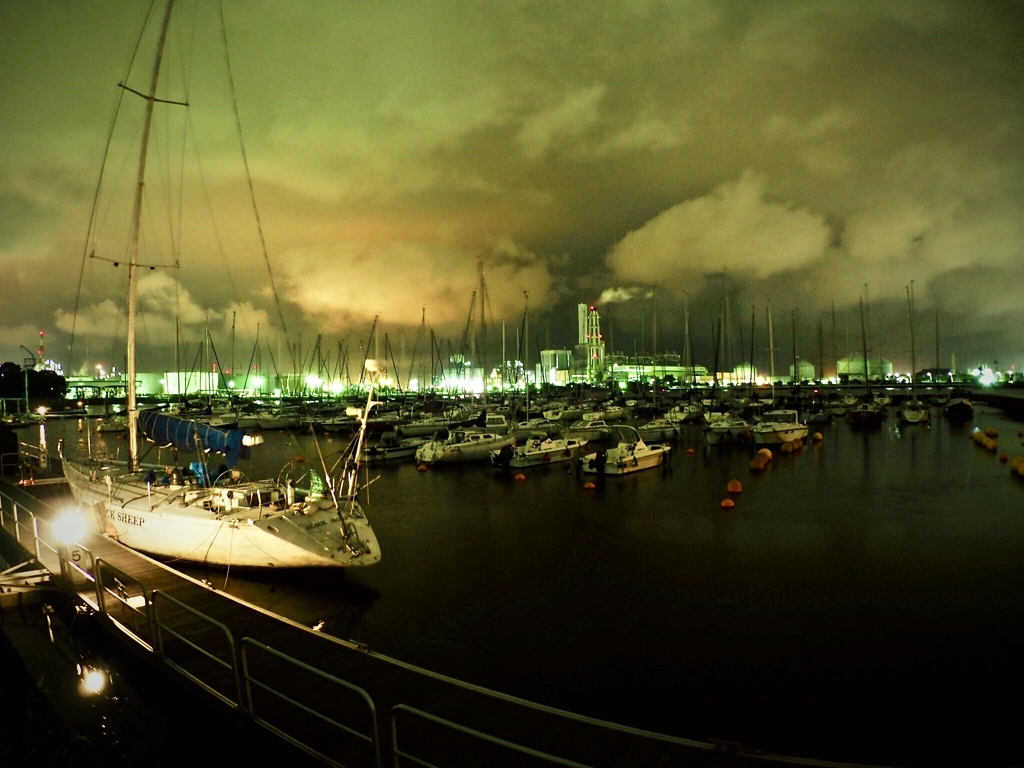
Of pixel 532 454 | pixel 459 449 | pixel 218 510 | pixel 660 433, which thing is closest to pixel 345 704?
pixel 218 510

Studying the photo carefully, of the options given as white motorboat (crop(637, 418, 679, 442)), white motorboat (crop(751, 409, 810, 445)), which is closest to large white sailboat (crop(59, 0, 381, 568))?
white motorboat (crop(751, 409, 810, 445))

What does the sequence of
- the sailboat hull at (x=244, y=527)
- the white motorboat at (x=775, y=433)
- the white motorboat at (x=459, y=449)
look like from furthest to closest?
the white motorboat at (x=775, y=433) < the white motorboat at (x=459, y=449) < the sailboat hull at (x=244, y=527)

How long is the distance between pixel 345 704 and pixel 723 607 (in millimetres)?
11102

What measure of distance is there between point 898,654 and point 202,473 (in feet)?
61.8

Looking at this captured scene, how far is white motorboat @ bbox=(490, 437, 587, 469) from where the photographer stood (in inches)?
1478

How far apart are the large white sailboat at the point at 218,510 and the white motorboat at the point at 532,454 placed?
68.7 feet

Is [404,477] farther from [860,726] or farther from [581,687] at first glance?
[860,726]

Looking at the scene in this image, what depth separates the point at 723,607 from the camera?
1513cm

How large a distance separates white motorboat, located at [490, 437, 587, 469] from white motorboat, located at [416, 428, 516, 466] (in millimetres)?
1252

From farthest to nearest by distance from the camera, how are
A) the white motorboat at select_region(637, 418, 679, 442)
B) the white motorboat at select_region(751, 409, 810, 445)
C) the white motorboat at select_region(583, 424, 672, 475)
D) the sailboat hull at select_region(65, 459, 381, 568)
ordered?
the white motorboat at select_region(637, 418, 679, 442)
the white motorboat at select_region(751, 409, 810, 445)
the white motorboat at select_region(583, 424, 672, 475)
the sailboat hull at select_region(65, 459, 381, 568)

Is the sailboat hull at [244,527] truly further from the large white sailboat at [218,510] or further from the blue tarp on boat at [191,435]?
the blue tarp on boat at [191,435]

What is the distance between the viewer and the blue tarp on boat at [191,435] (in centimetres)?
1725

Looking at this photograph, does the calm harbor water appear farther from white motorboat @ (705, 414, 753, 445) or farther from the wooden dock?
white motorboat @ (705, 414, 753, 445)

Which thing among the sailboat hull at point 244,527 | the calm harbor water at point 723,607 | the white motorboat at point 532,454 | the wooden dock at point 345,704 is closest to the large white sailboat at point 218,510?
the sailboat hull at point 244,527
